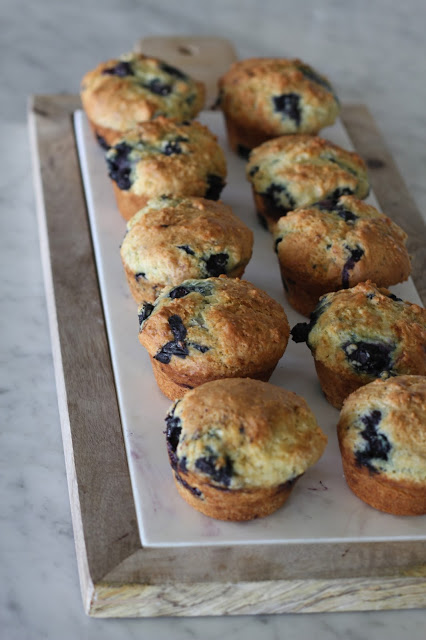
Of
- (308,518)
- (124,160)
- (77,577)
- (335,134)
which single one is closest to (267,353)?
(308,518)

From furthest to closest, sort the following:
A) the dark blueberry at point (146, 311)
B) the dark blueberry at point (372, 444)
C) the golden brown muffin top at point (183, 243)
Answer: the golden brown muffin top at point (183, 243), the dark blueberry at point (146, 311), the dark blueberry at point (372, 444)

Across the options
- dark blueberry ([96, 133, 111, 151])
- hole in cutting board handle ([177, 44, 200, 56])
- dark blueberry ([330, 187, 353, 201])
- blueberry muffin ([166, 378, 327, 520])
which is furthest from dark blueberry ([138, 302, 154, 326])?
hole in cutting board handle ([177, 44, 200, 56])

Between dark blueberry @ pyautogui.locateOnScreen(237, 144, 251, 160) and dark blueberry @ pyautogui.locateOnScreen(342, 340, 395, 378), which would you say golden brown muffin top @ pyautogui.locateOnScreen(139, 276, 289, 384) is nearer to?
dark blueberry @ pyautogui.locateOnScreen(342, 340, 395, 378)

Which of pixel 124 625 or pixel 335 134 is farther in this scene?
pixel 335 134

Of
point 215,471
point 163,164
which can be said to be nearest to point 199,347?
point 215,471

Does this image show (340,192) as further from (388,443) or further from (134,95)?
(388,443)

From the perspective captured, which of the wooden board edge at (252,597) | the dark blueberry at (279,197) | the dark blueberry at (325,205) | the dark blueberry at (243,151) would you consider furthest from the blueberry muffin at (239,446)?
the dark blueberry at (243,151)

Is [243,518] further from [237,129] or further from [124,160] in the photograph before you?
[237,129]

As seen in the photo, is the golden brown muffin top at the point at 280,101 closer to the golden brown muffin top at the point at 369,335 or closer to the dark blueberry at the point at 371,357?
the golden brown muffin top at the point at 369,335
